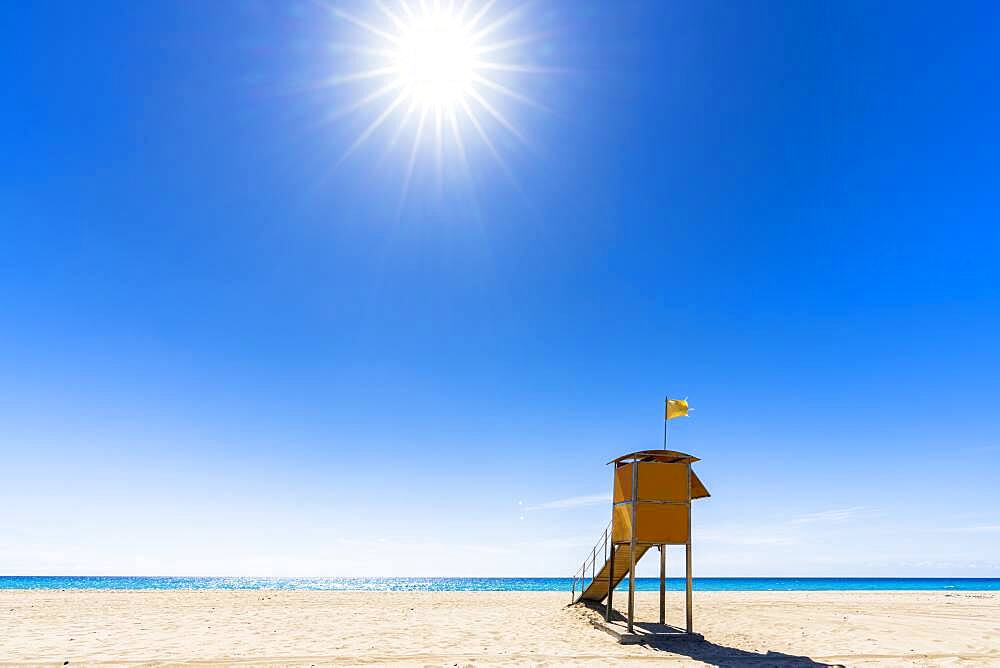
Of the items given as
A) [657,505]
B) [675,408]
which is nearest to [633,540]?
[657,505]

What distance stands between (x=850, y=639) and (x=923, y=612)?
12894mm

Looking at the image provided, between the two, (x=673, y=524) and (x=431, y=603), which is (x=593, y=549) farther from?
(x=431, y=603)

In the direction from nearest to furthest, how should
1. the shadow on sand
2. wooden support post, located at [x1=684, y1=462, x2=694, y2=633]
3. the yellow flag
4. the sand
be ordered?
the shadow on sand, the sand, wooden support post, located at [x1=684, y1=462, x2=694, y2=633], the yellow flag

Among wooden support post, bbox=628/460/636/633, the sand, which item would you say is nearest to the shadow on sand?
the sand

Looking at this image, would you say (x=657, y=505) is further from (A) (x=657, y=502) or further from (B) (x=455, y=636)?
(B) (x=455, y=636)

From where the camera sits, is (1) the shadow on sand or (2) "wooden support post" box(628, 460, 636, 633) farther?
(2) "wooden support post" box(628, 460, 636, 633)

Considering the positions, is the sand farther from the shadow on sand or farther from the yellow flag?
the yellow flag

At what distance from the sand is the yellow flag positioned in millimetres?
6468

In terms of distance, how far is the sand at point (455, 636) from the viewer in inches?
508

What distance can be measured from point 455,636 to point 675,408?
9625 millimetres

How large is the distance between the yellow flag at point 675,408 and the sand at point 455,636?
21.2ft

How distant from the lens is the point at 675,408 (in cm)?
1817

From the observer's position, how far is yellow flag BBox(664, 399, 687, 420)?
1798 cm

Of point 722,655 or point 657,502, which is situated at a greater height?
point 657,502
